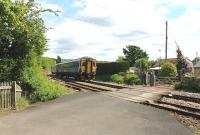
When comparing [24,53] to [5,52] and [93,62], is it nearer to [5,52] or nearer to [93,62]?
[5,52]

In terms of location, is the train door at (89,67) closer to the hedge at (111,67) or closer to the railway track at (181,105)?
the hedge at (111,67)

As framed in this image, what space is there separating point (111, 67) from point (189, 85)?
26.7 metres

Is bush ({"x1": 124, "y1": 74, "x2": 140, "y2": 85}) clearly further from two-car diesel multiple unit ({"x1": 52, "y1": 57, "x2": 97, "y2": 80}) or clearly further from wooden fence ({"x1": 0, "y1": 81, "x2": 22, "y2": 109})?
wooden fence ({"x1": 0, "y1": 81, "x2": 22, "y2": 109})

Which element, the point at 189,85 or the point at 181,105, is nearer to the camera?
the point at 181,105

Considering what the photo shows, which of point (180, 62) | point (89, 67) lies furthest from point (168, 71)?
point (89, 67)

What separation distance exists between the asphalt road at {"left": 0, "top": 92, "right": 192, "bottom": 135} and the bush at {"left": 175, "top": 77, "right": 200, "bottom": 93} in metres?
10.7

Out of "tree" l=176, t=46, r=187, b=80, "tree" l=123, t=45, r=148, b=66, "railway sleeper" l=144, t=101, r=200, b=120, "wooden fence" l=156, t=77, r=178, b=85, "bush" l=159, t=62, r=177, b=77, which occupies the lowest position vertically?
"railway sleeper" l=144, t=101, r=200, b=120

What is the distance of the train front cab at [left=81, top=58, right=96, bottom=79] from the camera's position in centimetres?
4916

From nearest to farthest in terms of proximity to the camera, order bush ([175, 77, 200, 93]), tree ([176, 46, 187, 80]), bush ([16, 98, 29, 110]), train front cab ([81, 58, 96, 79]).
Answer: bush ([16, 98, 29, 110]), bush ([175, 77, 200, 93]), tree ([176, 46, 187, 80]), train front cab ([81, 58, 96, 79])

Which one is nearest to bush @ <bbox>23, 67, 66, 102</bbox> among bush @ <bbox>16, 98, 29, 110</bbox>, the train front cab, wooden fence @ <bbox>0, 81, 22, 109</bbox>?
bush @ <bbox>16, 98, 29, 110</bbox>

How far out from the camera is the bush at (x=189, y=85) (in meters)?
30.1

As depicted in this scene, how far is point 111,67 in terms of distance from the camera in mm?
57125

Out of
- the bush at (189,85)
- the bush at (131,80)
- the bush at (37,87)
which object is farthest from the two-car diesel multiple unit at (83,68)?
the bush at (37,87)

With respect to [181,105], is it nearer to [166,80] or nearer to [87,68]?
[166,80]
